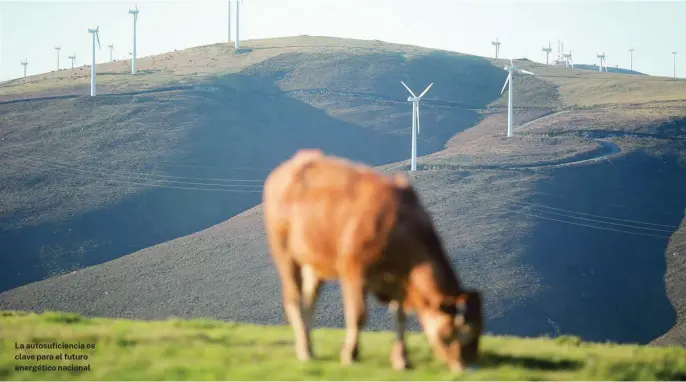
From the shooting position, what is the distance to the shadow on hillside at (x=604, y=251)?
78312 mm

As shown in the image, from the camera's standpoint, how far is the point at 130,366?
1367cm

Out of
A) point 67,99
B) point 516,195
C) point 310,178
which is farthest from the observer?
point 67,99

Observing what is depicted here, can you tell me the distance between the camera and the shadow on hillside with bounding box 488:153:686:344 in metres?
78.3

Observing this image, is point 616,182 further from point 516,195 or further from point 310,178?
point 310,178

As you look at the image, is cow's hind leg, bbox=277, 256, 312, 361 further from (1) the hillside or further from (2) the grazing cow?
(1) the hillside

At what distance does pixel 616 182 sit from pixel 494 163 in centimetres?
1518

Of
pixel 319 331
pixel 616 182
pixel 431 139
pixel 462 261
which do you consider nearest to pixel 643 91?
pixel 431 139

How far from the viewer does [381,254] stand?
13.0 metres

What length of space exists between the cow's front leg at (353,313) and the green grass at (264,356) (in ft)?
0.67

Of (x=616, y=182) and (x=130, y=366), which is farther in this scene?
(x=616, y=182)

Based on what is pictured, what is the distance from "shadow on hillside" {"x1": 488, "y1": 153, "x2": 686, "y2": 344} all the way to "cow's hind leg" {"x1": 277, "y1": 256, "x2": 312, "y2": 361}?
201 ft

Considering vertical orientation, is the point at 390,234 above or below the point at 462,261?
above

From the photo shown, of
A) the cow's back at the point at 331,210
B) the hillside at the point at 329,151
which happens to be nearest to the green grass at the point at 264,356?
the cow's back at the point at 331,210

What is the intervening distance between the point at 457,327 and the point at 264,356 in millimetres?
3369
